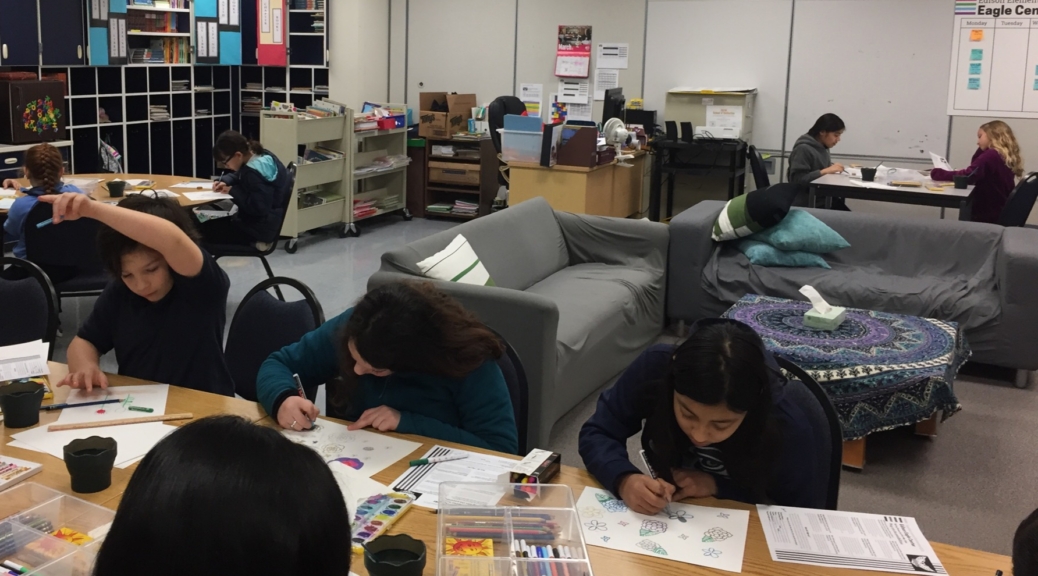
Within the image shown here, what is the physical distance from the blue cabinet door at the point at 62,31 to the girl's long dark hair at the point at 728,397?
6.21 meters

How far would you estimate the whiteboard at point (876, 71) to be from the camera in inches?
277

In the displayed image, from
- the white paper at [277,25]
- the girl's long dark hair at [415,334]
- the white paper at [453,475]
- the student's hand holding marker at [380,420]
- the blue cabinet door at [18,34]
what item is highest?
the white paper at [277,25]

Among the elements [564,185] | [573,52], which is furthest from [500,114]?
[564,185]

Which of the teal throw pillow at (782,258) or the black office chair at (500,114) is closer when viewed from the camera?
the teal throw pillow at (782,258)

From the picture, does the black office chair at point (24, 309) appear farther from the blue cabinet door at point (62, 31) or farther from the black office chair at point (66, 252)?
the blue cabinet door at point (62, 31)

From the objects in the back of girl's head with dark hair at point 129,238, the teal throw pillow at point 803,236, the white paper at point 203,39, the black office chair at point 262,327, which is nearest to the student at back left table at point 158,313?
the back of girl's head with dark hair at point 129,238

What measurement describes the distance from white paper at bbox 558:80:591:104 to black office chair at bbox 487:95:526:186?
612 mm

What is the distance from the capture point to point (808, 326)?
3721 mm

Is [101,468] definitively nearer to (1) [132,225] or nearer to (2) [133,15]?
(1) [132,225]

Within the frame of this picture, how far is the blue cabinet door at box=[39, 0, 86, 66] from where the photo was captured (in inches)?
253

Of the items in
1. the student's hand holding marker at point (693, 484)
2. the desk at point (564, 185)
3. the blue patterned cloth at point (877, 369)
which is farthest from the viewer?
the desk at point (564, 185)

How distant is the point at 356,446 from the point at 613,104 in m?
5.96

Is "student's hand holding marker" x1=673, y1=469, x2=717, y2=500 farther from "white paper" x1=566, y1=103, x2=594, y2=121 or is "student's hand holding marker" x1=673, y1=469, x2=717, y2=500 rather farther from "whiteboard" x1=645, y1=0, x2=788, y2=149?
"white paper" x1=566, y1=103, x2=594, y2=121

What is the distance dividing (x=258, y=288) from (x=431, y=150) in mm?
5562
